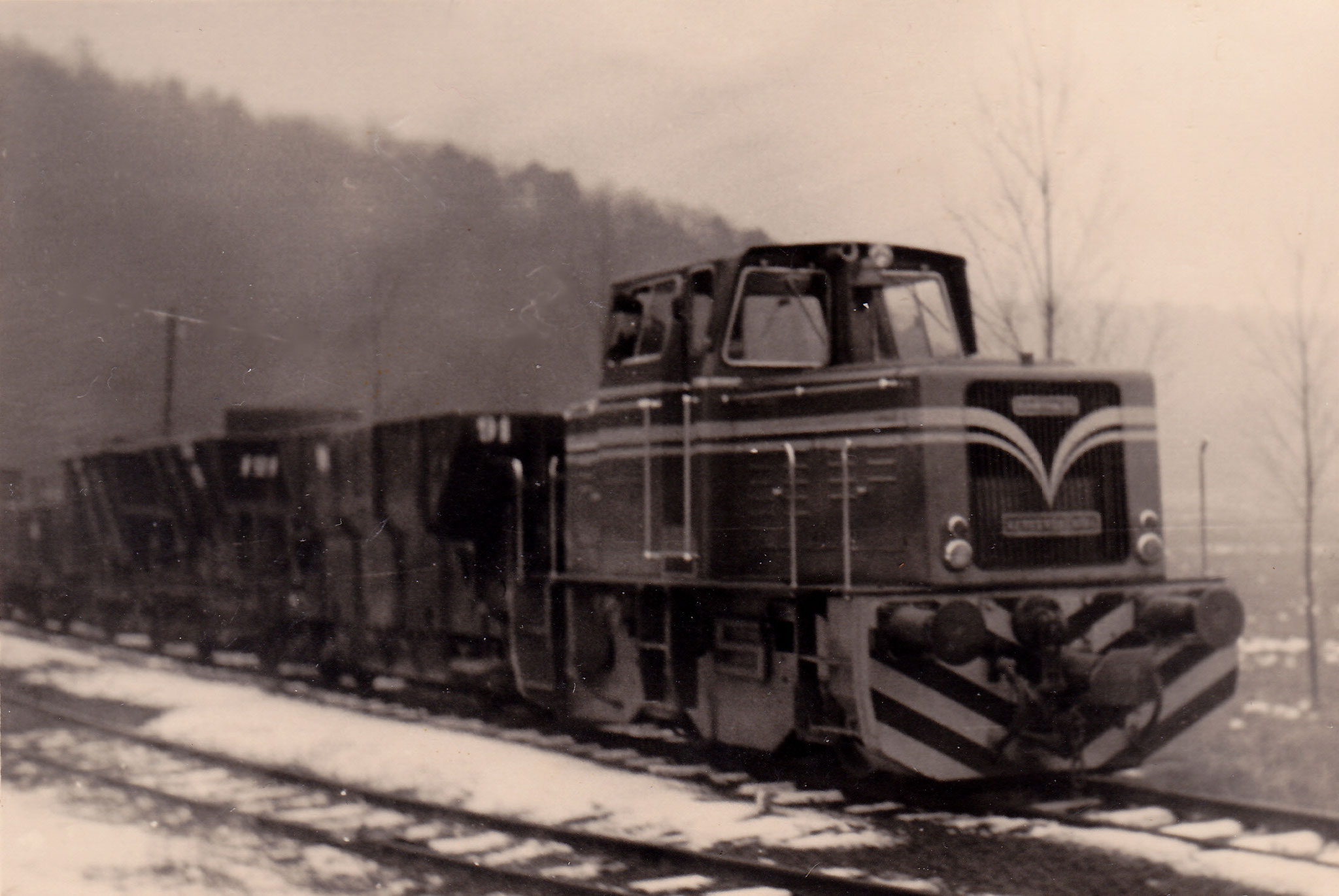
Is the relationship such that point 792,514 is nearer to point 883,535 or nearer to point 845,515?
point 845,515

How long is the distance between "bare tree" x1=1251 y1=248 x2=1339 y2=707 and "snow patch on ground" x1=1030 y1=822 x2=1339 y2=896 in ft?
12.8

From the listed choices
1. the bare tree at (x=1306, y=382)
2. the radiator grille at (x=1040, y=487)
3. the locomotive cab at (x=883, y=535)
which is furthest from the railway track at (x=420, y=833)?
the bare tree at (x=1306, y=382)

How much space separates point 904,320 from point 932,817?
9.76ft

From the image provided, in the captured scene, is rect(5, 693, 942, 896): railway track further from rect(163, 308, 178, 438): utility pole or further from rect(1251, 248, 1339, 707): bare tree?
rect(1251, 248, 1339, 707): bare tree

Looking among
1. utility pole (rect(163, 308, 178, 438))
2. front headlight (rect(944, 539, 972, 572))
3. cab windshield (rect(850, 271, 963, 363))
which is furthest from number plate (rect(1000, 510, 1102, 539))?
utility pole (rect(163, 308, 178, 438))

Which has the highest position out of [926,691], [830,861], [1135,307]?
[1135,307]

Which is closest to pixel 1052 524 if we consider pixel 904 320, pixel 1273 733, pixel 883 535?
pixel 883 535

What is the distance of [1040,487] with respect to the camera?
23.2ft

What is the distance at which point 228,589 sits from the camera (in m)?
13.2

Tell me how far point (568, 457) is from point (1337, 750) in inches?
206

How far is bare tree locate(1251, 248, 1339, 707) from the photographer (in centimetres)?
852

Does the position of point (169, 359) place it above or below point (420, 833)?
above

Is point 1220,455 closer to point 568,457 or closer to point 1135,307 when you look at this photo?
point 1135,307

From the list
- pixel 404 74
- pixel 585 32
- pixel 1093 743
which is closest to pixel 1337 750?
pixel 1093 743
